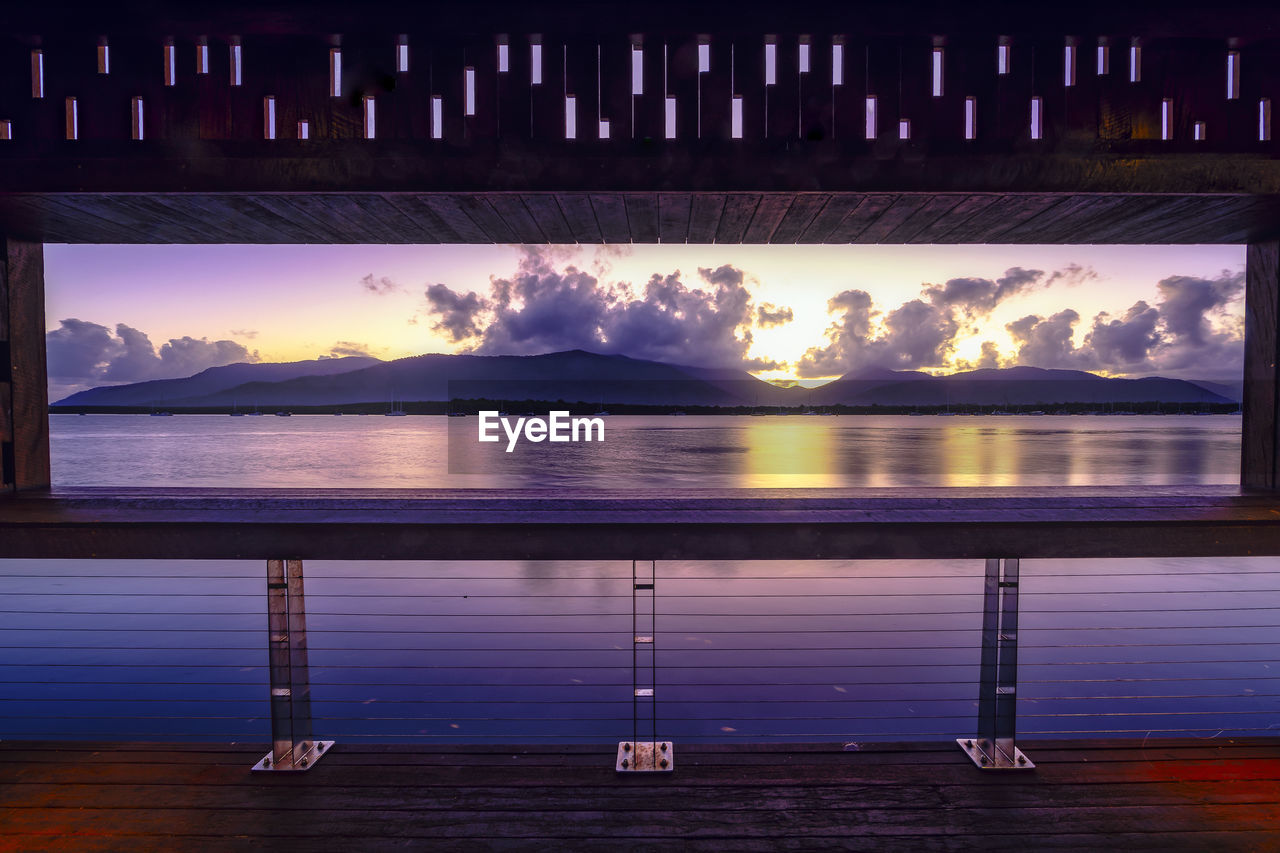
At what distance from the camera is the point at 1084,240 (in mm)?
3031

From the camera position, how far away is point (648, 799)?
6.70 ft

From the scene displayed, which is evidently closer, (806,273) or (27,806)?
(27,806)

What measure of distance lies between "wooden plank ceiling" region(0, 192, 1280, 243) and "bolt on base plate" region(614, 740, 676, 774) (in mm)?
2033

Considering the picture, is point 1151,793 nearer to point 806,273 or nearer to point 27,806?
point 27,806
